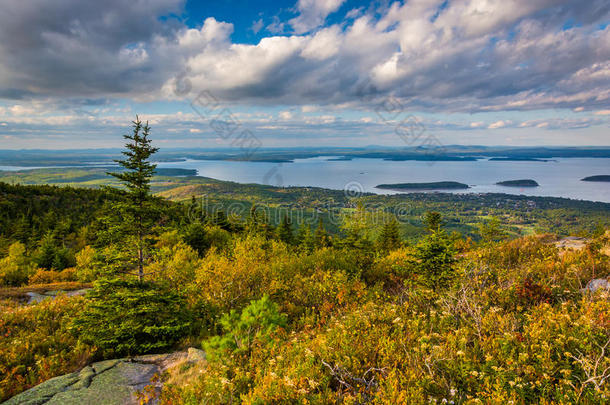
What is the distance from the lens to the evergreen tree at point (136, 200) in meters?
11.0

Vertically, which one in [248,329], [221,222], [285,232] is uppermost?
[248,329]

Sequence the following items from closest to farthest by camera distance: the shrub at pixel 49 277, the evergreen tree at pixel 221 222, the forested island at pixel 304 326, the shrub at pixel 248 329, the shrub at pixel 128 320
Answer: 1. the forested island at pixel 304 326
2. the shrub at pixel 248 329
3. the shrub at pixel 128 320
4. the shrub at pixel 49 277
5. the evergreen tree at pixel 221 222

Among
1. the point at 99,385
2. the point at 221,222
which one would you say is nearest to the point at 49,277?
the point at 221,222

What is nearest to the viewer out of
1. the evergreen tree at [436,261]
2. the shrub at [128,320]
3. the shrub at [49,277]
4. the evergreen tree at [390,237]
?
the shrub at [128,320]

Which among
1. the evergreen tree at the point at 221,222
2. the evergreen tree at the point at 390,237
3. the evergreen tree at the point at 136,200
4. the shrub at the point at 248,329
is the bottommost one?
the evergreen tree at the point at 390,237

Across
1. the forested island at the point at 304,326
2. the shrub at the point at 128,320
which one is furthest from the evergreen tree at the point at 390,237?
the shrub at the point at 128,320

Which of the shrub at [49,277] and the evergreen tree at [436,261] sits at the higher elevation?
the evergreen tree at [436,261]

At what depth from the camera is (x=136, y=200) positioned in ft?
37.0

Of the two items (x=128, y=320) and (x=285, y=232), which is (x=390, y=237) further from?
(x=128, y=320)

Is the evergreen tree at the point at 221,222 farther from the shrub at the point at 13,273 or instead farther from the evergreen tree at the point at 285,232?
the shrub at the point at 13,273

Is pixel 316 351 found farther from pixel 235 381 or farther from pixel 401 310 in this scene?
pixel 401 310

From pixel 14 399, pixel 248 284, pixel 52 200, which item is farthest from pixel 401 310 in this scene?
pixel 52 200

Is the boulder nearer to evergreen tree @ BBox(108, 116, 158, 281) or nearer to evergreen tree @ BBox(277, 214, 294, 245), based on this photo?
evergreen tree @ BBox(108, 116, 158, 281)

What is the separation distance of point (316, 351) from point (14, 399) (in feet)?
24.8
